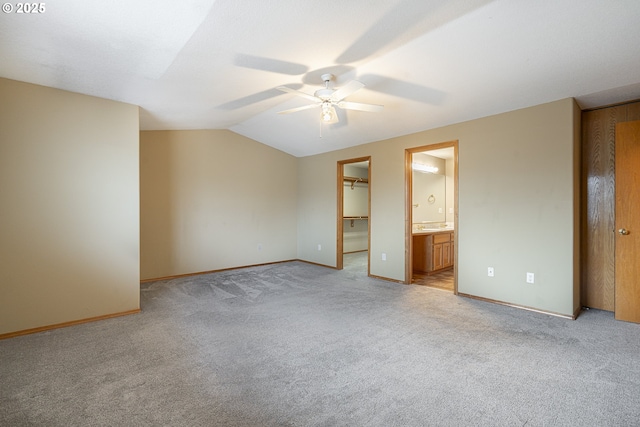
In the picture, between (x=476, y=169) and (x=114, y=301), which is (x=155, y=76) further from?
(x=476, y=169)

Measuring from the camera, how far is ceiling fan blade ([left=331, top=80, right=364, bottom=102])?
267 centimetres

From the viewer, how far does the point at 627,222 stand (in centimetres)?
318

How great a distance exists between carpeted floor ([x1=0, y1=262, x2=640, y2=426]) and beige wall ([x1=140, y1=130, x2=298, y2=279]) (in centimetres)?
169

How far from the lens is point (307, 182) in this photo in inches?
259

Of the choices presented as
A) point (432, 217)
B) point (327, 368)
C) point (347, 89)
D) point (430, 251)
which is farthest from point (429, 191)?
point (327, 368)

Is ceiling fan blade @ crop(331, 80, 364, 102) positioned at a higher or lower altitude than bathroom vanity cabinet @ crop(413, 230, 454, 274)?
higher

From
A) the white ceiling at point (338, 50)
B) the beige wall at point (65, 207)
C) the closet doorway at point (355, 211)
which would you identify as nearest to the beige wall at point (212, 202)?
the white ceiling at point (338, 50)

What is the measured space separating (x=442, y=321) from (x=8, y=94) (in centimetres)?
479

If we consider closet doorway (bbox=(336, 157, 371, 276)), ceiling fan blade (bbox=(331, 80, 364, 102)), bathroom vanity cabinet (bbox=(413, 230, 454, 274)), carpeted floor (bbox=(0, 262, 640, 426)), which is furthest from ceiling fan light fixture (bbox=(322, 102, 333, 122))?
closet doorway (bbox=(336, 157, 371, 276))

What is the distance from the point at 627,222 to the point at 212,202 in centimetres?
584

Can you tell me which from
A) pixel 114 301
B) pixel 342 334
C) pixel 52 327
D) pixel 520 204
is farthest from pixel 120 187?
pixel 520 204

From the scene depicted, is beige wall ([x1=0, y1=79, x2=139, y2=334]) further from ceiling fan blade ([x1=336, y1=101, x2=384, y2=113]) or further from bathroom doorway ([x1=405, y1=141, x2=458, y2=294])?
bathroom doorway ([x1=405, y1=141, x2=458, y2=294])

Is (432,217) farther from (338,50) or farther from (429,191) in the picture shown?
(338,50)

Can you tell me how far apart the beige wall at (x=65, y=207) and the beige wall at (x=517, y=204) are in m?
3.82
